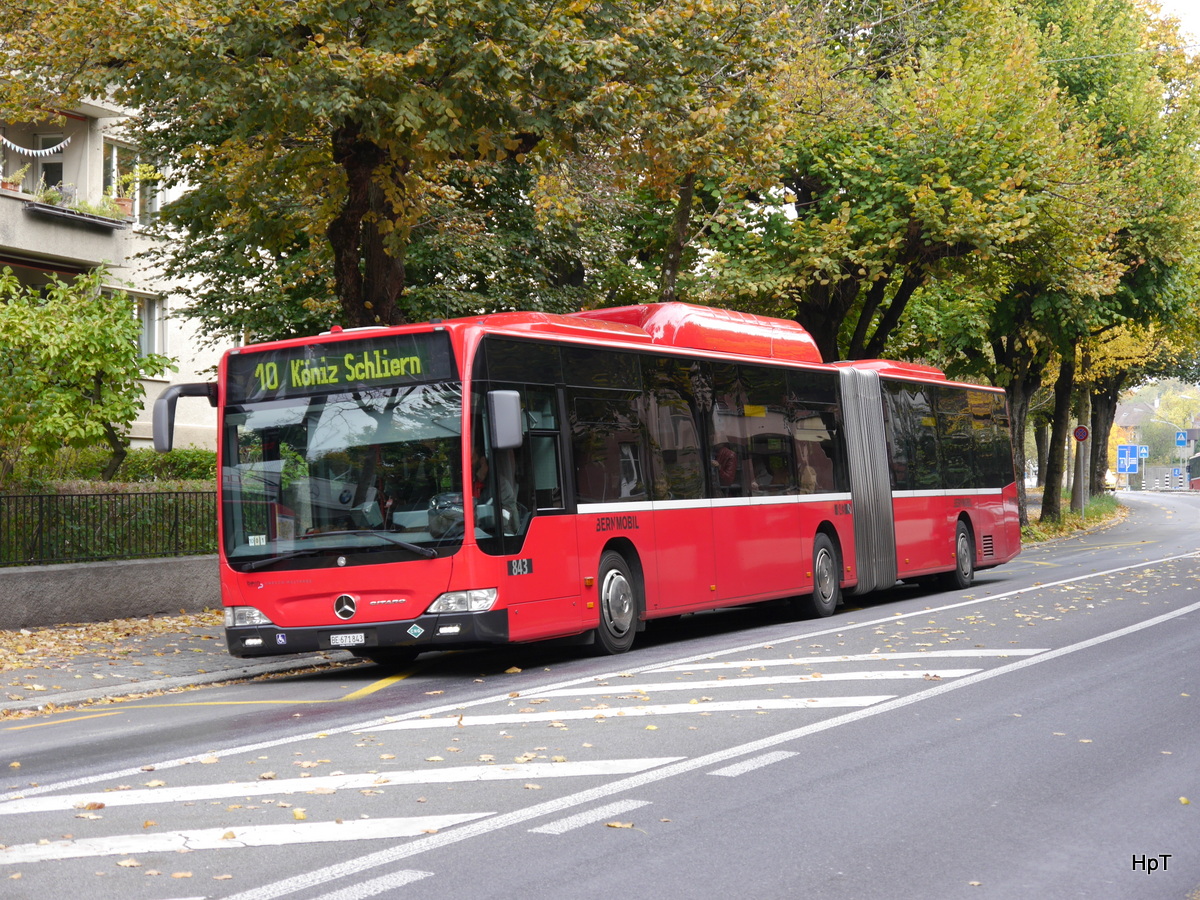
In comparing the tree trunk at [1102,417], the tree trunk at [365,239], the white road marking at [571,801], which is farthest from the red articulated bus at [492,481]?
the tree trunk at [1102,417]

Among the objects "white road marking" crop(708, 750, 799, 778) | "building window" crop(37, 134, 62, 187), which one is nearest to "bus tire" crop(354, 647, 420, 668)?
"white road marking" crop(708, 750, 799, 778)

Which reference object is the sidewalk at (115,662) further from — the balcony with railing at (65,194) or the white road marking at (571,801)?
the balcony with railing at (65,194)

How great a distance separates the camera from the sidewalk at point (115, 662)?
41.5ft

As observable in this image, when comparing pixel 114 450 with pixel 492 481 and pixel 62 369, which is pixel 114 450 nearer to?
pixel 62 369

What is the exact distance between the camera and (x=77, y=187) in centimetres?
2969

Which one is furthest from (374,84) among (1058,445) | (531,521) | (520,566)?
(1058,445)

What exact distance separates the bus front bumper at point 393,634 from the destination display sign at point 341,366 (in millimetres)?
2047

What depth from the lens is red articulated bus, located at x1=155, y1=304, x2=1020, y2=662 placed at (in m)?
12.2

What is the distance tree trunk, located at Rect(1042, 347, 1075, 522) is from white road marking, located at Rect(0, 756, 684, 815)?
118 feet

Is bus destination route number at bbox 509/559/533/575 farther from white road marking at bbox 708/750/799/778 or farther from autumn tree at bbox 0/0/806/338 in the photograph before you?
white road marking at bbox 708/750/799/778

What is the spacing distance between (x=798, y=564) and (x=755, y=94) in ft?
18.7

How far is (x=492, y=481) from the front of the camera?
1231 centimetres

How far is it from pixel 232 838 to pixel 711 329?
1101 centimetres

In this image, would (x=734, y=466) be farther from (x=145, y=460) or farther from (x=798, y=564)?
(x=145, y=460)
